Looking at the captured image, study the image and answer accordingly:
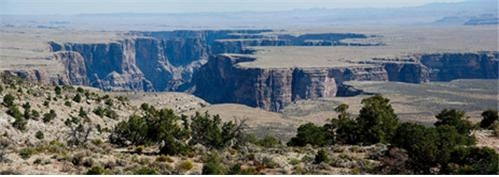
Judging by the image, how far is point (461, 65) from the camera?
148250mm

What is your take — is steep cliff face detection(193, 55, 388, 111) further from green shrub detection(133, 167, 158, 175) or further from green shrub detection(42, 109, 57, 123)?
green shrub detection(133, 167, 158, 175)

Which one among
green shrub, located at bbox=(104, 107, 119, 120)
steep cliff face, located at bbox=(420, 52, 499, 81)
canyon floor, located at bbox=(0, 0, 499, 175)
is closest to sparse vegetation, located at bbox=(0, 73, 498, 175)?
canyon floor, located at bbox=(0, 0, 499, 175)

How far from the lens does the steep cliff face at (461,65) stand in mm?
145875

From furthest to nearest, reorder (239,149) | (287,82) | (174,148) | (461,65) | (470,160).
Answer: (461,65) < (287,82) < (239,149) < (174,148) < (470,160)

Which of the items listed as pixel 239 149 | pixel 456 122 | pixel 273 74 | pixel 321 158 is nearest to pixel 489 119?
pixel 456 122

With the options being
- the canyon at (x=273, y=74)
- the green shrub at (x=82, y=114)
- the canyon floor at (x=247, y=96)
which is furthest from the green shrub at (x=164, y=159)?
the canyon at (x=273, y=74)

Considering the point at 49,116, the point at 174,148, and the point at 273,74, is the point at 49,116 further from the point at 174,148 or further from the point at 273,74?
the point at 273,74

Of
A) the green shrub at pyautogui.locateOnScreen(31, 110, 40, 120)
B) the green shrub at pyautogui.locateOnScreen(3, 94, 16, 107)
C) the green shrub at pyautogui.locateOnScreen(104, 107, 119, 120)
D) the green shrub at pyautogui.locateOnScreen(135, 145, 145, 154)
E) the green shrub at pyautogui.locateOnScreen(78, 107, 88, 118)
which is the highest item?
the green shrub at pyautogui.locateOnScreen(3, 94, 16, 107)

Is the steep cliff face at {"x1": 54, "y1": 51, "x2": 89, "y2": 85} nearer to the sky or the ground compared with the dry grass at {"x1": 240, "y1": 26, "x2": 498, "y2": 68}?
nearer to the ground

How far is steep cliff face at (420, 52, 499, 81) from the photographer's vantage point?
5743 inches

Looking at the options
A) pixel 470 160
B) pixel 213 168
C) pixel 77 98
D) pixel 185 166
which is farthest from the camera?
pixel 77 98

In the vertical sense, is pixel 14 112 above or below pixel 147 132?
above

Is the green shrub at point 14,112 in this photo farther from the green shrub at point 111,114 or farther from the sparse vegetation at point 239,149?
the green shrub at point 111,114

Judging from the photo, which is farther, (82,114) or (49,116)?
(82,114)
